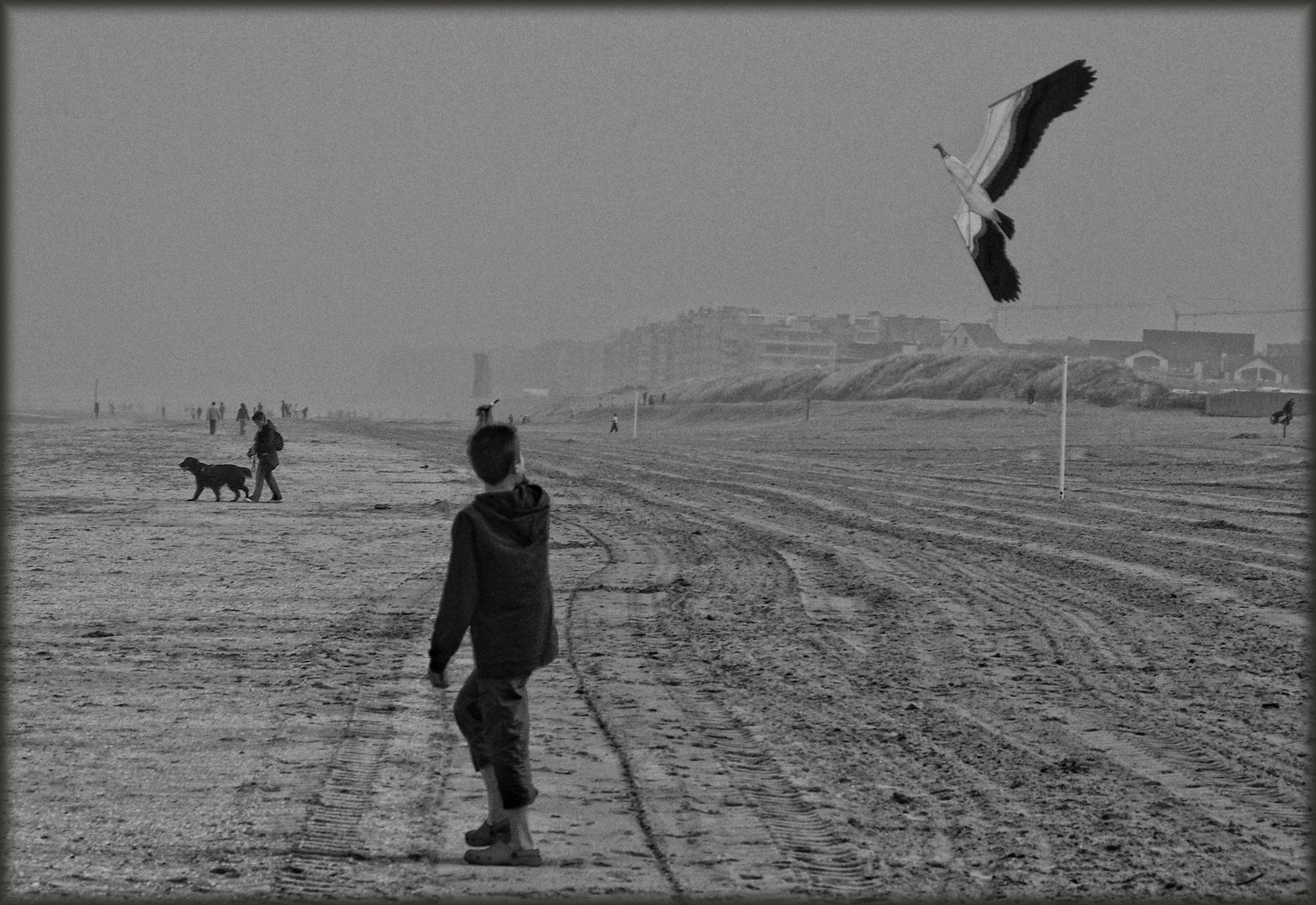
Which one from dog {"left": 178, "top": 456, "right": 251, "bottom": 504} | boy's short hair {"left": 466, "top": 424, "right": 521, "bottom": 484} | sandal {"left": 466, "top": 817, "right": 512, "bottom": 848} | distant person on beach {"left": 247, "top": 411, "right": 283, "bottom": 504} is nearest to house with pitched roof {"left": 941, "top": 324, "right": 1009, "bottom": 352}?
distant person on beach {"left": 247, "top": 411, "right": 283, "bottom": 504}

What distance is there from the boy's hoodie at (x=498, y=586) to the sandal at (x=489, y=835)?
0.59 metres

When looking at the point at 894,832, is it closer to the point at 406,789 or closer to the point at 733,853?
the point at 733,853

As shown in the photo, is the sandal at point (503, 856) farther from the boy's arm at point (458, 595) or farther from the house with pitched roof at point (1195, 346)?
the house with pitched roof at point (1195, 346)

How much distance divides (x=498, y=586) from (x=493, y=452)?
0.53 m

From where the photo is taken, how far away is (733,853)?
18.6 feet

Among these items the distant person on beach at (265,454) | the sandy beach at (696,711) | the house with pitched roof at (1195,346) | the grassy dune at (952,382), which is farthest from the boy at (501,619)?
the house with pitched roof at (1195,346)

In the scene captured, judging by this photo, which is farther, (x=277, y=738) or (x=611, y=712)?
(x=611, y=712)

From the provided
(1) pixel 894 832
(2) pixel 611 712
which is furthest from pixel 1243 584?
(1) pixel 894 832

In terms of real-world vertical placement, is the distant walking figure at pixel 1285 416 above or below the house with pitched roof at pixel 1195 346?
below

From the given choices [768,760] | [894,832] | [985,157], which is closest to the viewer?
[894,832]

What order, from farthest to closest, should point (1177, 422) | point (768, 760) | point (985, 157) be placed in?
point (1177, 422), point (985, 157), point (768, 760)

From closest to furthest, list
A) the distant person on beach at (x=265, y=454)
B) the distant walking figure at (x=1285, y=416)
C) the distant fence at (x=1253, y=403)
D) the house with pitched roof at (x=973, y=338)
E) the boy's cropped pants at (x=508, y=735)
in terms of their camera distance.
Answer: the boy's cropped pants at (x=508, y=735)
the distant person on beach at (x=265, y=454)
the distant walking figure at (x=1285, y=416)
the distant fence at (x=1253, y=403)
the house with pitched roof at (x=973, y=338)

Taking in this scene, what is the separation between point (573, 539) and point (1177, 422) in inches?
1749

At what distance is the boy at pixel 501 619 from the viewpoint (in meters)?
5.41
